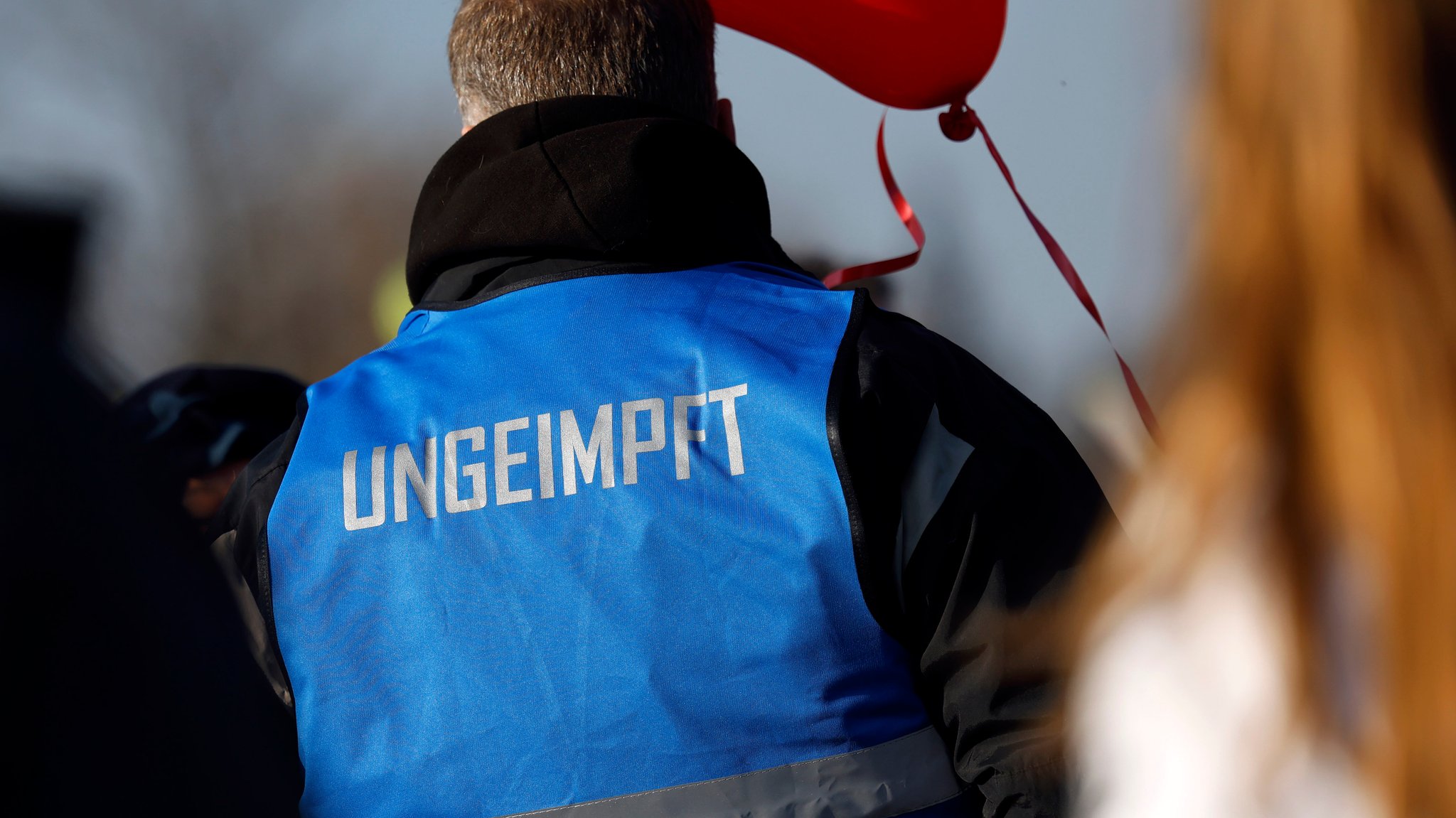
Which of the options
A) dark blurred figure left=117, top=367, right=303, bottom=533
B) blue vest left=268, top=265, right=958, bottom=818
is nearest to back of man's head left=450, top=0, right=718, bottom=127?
blue vest left=268, top=265, right=958, bottom=818

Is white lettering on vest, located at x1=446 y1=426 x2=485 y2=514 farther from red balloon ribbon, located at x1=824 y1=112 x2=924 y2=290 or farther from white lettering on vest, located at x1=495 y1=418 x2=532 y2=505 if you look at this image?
red balloon ribbon, located at x1=824 y1=112 x2=924 y2=290

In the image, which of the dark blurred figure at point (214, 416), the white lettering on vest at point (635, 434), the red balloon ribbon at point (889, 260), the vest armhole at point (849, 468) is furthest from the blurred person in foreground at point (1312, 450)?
the dark blurred figure at point (214, 416)

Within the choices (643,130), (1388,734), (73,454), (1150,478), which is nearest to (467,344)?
(643,130)

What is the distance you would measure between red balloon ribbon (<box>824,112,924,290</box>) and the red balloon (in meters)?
0.13

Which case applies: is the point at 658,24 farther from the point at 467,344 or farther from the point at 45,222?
the point at 45,222

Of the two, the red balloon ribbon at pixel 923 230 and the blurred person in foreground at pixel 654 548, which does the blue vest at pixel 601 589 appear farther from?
the red balloon ribbon at pixel 923 230

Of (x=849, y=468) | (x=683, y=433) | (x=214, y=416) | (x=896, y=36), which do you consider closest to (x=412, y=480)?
(x=683, y=433)

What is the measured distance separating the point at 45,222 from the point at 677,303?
871mm

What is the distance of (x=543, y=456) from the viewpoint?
141 centimetres

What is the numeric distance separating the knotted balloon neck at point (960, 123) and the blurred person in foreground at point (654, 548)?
1186 millimetres

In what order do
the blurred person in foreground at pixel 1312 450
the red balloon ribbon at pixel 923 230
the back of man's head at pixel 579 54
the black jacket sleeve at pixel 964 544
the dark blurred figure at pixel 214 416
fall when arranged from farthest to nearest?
the dark blurred figure at pixel 214 416 → the red balloon ribbon at pixel 923 230 → the back of man's head at pixel 579 54 → the black jacket sleeve at pixel 964 544 → the blurred person in foreground at pixel 1312 450

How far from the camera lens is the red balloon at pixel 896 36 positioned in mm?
2498

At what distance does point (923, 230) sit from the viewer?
2512mm

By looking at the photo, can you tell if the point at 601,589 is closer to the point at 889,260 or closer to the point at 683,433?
the point at 683,433
